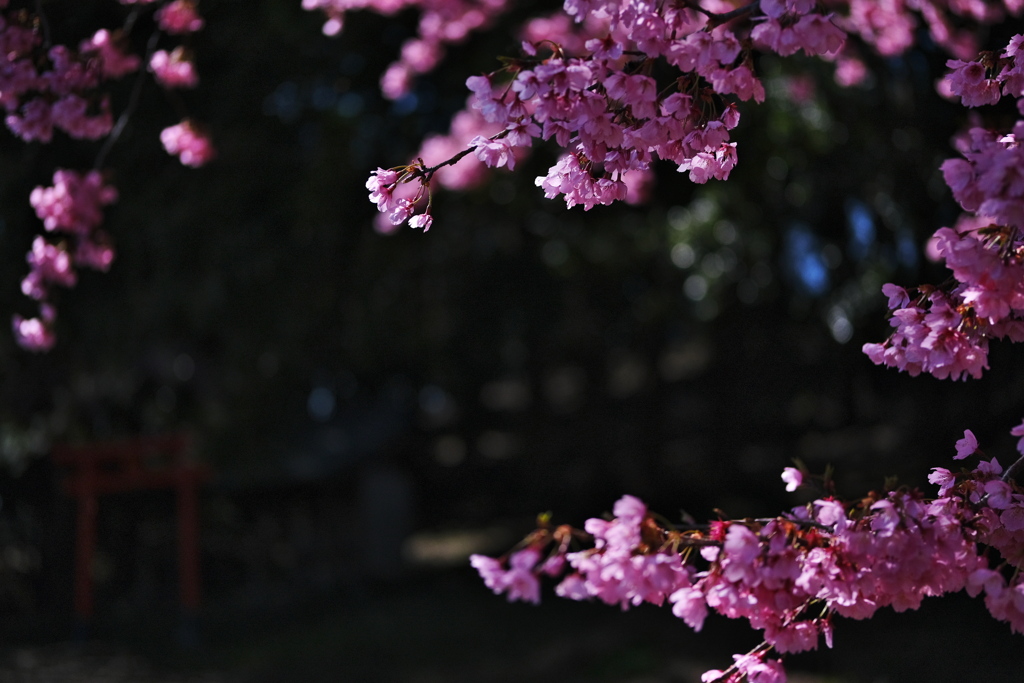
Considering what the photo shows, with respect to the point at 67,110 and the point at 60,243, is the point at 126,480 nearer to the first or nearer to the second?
the point at 60,243

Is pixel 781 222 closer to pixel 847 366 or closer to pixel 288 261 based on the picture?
pixel 847 366

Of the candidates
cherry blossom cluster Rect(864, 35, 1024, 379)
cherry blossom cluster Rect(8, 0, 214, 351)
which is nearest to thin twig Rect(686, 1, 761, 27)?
cherry blossom cluster Rect(864, 35, 1024, 379)

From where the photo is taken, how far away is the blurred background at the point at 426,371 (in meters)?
4.85

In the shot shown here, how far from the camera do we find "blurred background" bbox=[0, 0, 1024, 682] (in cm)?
485

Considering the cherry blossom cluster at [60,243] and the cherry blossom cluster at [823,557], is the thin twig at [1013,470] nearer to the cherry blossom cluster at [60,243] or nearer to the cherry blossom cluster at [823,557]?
the cherry blossom cluster at [823,557]

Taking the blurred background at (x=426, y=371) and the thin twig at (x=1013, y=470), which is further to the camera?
the blurred background at (x=426, y=371)

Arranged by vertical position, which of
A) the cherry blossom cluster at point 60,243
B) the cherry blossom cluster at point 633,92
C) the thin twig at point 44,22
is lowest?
the cherry blossom cluster at point 60,243

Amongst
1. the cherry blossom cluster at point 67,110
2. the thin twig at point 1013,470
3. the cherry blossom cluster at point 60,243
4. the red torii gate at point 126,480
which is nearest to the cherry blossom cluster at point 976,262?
the thin twig at point 1013,470

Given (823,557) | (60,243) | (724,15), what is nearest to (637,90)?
(724,15)

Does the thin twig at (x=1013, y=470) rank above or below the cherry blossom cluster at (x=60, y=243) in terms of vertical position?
above

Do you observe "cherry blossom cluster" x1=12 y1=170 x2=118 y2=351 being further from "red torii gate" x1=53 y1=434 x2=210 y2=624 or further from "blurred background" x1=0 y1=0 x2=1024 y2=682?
"red torii gate" x1=53 y1=434 x2=210 y2=624

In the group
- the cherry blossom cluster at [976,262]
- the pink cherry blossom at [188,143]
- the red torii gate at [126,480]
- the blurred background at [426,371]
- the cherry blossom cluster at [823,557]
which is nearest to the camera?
the cherry blossom cluster at [976,262]

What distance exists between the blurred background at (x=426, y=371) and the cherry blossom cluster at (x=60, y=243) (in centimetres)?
50

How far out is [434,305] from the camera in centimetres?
641
